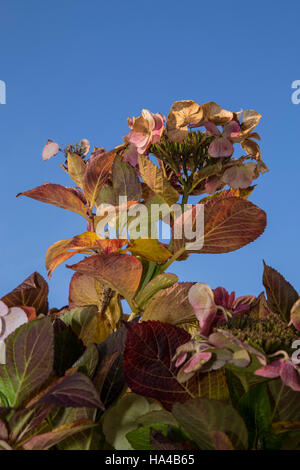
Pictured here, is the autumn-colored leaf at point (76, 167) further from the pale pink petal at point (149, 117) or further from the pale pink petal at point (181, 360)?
the pale pink petal at point (181, 360)

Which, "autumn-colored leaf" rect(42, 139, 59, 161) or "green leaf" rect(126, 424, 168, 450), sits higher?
"autumn-colored leaf" rect(42, 139, 59, 161)

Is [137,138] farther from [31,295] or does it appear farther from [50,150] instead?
[31,295]

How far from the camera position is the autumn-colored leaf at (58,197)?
67 centimetres

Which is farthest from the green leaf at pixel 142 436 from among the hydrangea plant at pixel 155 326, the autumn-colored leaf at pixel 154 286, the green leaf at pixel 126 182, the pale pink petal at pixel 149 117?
the pale pink petal at pixel 149 117

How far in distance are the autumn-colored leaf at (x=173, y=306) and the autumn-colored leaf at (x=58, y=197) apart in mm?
189

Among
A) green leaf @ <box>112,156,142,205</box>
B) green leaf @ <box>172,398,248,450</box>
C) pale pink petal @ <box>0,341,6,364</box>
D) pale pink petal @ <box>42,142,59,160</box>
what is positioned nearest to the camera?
green leaf @ <box>172,398,248,450</box>

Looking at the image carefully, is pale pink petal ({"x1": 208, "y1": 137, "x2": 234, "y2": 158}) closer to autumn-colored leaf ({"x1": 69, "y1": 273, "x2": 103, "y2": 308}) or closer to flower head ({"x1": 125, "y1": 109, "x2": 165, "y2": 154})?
flower head ({"x1": 125, "y1": 109, "x2": 165, "y2": 154})

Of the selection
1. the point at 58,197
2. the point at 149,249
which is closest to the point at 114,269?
the point at 149,249

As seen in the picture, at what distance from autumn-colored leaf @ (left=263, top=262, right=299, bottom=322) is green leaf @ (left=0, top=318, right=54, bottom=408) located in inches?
11.8

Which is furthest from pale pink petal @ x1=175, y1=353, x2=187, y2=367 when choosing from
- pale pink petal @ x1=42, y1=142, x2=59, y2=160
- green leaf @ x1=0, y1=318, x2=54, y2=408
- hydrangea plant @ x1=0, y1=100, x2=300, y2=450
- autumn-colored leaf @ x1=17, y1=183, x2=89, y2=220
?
pale pink petal @ x1=42, y1=142, x2=59, y2=160

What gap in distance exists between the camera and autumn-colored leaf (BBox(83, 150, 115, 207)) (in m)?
0.68

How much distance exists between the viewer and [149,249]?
635 mm
